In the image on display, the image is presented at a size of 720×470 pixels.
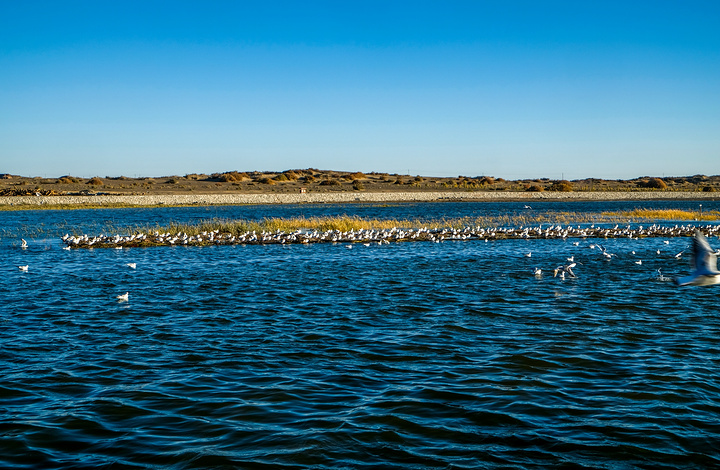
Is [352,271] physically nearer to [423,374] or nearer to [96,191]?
[423,374]

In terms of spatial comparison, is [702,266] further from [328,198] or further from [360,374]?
[328,198]

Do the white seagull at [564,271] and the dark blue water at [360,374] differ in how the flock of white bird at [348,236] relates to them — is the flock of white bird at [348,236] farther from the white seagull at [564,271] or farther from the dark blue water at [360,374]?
the dark blue water at [360,374]

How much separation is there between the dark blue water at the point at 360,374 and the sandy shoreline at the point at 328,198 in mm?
56179

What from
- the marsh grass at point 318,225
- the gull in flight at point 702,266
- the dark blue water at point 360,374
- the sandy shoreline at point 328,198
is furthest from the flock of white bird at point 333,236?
the sandy shoreline at point 328,198

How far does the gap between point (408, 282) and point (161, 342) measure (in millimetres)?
9549

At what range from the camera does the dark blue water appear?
25.1 ft

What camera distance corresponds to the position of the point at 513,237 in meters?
35.5

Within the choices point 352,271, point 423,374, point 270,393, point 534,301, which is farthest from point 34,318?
point 534,301

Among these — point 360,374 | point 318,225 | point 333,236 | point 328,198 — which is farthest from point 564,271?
Result: point 328,198

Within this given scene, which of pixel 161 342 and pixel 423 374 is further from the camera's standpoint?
pixel 161 342

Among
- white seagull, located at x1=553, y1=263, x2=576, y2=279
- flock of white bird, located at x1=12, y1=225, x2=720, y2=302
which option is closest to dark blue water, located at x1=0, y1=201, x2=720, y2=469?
white seagull, located at x1=553, y1=263, x2=576, y2=279

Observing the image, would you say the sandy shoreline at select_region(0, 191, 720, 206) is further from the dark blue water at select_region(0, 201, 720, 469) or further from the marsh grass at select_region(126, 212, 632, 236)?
the dark blue water at select_region(0, 201, 720, 469)

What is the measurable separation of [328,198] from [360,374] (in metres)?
72.1

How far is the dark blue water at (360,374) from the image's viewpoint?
25.1 feet
